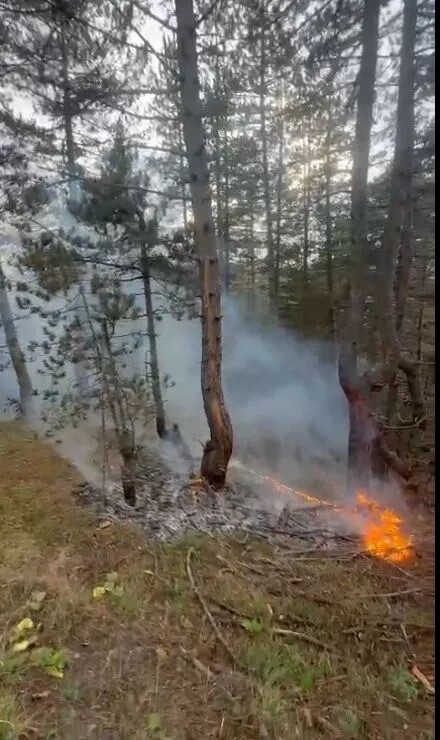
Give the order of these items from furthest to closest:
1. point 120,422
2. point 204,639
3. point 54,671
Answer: point 120,422
point 204,639
point 54,671

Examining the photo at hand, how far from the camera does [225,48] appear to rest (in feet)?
8.77

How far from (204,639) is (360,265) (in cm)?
201

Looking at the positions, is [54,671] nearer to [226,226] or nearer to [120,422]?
[120,422]

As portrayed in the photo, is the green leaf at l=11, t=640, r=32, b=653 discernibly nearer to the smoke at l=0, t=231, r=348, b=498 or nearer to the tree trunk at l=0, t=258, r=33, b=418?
the smoke at l=0, t=231, r=348, b=498

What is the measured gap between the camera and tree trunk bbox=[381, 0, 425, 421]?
1.69m

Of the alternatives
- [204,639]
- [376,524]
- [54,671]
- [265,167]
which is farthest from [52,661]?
[265,167]

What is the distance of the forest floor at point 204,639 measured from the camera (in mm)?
1192

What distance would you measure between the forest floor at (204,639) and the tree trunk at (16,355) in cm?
137

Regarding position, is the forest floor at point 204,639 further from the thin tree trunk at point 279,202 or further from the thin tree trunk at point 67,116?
the thin tree trunk at point 67,116

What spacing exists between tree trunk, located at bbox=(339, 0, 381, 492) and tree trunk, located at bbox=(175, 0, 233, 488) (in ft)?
2.62

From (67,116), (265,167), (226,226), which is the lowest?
(226,226)

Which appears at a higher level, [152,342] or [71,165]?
[71,165]

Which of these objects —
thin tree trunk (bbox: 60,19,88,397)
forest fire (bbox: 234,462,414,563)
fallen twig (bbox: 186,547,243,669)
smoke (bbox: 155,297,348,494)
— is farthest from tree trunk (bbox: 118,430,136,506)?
forest fire (bbox: 234,462,414,563)

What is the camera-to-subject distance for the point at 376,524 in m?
2.54
